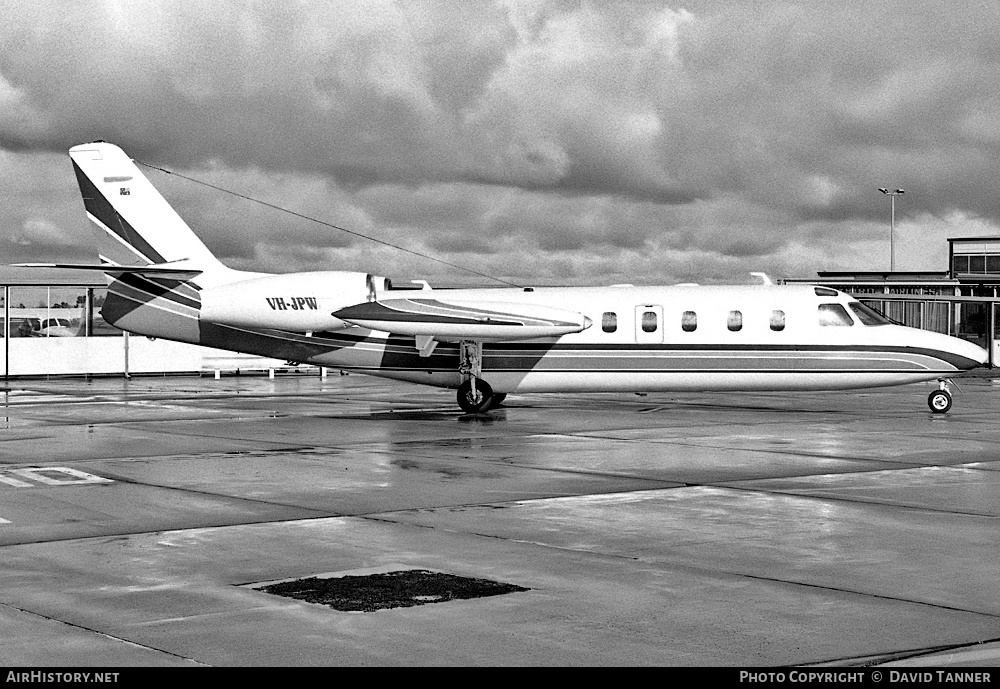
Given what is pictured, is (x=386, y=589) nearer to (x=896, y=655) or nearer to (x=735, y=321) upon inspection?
(x=896, y=655)

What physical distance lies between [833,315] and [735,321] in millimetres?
2285

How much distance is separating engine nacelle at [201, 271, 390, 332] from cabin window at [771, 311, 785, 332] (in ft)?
31.1

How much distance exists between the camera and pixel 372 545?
11.5 meters

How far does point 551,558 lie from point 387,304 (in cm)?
1854

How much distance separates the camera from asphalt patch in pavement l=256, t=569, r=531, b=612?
8953 mm

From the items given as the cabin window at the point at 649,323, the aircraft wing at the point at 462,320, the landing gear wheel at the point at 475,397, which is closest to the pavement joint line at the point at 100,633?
the aircraft wing at the point at 462,320

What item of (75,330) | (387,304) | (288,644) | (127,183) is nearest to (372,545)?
(288,644)

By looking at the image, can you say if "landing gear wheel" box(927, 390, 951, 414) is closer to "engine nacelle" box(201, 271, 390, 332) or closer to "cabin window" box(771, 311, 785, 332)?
"cabin window" box(771, 311, 785, 332)

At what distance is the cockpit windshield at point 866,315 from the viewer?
28.7 metres

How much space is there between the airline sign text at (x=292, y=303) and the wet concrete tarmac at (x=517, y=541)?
4715 millimetres

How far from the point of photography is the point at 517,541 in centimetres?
1169

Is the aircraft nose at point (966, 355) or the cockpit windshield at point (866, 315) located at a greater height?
the cockpit windshield at point (866, 315)

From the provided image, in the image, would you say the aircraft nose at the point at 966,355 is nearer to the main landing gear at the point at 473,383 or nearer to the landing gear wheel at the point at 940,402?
the landing gear wheel at the point at 940,402

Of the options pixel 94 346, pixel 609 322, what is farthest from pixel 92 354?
pixel 609 322
